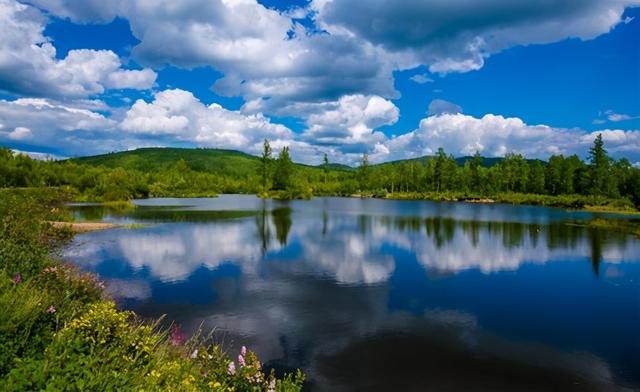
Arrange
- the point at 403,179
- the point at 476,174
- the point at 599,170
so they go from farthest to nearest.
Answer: the point at 403,179 → the point at 476,174 → the point at 599,170

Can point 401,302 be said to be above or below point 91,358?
below

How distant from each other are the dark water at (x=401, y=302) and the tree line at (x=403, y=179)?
241ft

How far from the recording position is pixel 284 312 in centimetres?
1877

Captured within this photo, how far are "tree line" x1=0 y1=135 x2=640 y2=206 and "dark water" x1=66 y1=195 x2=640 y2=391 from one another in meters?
73.4

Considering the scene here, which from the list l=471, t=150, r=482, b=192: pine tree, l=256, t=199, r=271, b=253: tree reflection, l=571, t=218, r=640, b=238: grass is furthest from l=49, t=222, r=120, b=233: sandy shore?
l=471, t=150, r=482, b=192: pine tree

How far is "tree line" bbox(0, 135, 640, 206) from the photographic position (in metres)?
115

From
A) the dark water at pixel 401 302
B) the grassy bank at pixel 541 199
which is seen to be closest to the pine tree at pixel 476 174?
the grassy bank at pixel 541 199

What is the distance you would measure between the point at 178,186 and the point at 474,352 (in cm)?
15759

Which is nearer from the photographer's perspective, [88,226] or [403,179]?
[88,226]

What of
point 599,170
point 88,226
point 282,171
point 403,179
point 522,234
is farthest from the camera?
point 403,179

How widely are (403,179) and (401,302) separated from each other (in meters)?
148

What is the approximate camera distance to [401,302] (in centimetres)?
2088

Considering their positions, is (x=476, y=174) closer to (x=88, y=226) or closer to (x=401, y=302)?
(x=88, y=226)

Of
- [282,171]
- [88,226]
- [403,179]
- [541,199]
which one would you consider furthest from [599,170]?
[88,226]
